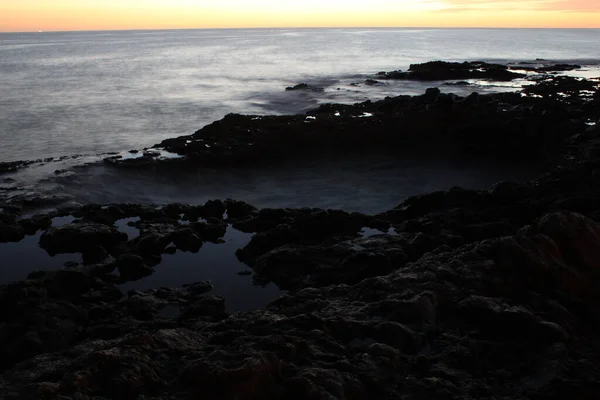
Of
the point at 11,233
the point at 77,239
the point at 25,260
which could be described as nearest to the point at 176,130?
the point at 11,233

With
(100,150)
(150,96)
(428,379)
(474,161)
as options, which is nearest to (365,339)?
(428,379)

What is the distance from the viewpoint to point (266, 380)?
13.3ft

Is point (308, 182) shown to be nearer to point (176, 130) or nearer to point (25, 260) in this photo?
point (25, 260)

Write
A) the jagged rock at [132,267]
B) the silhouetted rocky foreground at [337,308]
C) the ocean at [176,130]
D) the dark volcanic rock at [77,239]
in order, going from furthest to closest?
the ocean at [176,130] < the dark volcanic rock at [77,239] < the jagged rock at [132,267] < the silhouetted rocky foreground at [337,308]

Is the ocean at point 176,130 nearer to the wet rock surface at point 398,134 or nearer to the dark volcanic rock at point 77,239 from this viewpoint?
the wet rock surface at point 398,134

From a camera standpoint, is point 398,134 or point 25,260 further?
point 398,134

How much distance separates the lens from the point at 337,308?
5.57 metres

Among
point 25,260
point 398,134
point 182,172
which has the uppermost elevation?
point 398,134

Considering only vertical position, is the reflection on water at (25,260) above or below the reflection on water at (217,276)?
above

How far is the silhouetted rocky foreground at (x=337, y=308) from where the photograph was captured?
4234 millimetres

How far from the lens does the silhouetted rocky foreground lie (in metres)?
4.23

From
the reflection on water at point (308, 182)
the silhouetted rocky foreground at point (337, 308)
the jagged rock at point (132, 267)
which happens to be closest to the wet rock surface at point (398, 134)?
the reflection on water at point (308, 182)

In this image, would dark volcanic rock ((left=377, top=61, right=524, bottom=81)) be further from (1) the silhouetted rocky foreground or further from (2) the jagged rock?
(2) the jagged rock

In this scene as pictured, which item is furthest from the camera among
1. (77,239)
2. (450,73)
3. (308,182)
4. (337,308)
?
(450,73)
